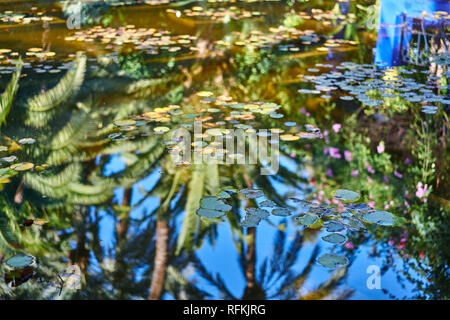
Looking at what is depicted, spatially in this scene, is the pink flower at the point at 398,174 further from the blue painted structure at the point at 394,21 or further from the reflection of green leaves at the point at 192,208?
the blue painted structure at the point at 394,21

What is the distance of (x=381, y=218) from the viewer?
2768 mm

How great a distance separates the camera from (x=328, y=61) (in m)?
5.57

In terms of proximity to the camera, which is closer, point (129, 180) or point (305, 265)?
point (305, 265)

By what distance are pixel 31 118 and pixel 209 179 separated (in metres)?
1.69

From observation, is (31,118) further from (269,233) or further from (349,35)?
(349,35)

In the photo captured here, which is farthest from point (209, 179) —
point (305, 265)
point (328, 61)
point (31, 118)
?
point (328, 61)

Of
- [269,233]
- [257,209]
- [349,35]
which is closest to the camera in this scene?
[269,233]

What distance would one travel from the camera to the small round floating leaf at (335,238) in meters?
2.56

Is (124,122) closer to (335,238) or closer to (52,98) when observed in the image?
(52,98)

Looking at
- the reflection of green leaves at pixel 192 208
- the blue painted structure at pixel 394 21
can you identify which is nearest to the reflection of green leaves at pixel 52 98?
the reflection of green leaves at pixel 192 208

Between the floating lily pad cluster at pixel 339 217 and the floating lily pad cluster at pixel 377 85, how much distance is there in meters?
1.68

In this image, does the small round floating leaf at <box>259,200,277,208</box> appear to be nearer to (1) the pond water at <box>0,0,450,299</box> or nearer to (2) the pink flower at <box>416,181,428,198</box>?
(1) the pond water at <box>0,0,450,299</box>

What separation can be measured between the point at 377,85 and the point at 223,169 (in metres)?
2.14
